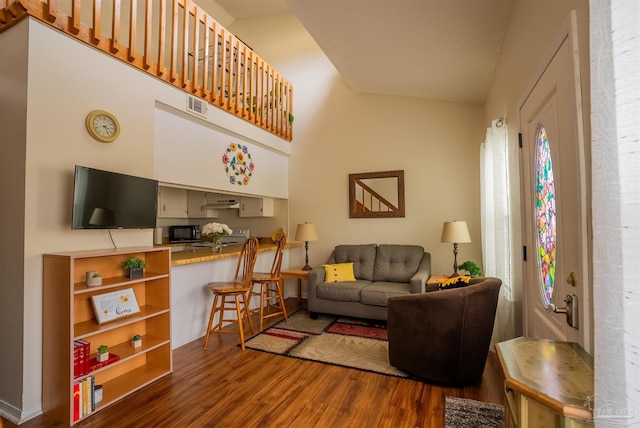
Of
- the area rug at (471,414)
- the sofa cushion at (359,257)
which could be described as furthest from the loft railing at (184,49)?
the area rug at (471,414)

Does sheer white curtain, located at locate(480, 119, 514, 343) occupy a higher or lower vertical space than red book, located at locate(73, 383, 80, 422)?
higher

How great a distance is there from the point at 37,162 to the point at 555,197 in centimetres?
310

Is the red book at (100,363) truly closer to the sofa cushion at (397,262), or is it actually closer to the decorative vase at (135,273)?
the decorative vase at (135,273)

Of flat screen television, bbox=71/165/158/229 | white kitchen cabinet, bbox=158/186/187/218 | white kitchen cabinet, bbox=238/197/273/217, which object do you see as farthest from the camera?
white kitchen cabinet, bbox=158/186/187/218

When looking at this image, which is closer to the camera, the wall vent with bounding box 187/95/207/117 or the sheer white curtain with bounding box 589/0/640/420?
the sheer white curtain with bounding box 589/0/640/420

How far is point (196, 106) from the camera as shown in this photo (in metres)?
3.36

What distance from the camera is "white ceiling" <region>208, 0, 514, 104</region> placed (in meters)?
2.41

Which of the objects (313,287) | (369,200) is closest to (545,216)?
(313,287)

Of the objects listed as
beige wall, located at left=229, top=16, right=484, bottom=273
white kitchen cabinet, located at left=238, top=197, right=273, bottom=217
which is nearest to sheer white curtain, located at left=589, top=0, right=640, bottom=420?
beige wall, located at left=229, top=16, right=484, bottom=273

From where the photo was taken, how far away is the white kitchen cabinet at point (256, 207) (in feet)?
16.8

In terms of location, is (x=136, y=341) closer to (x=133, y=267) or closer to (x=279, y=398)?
(x=133, y=267)

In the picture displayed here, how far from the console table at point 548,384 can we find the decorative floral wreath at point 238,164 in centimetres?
349

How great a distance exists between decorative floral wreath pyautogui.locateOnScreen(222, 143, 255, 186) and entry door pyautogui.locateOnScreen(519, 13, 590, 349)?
3131 mm

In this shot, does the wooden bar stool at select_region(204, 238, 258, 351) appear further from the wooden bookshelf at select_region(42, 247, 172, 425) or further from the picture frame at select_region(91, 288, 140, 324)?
the picture frame at select_region(91, 288, 140, 324)
